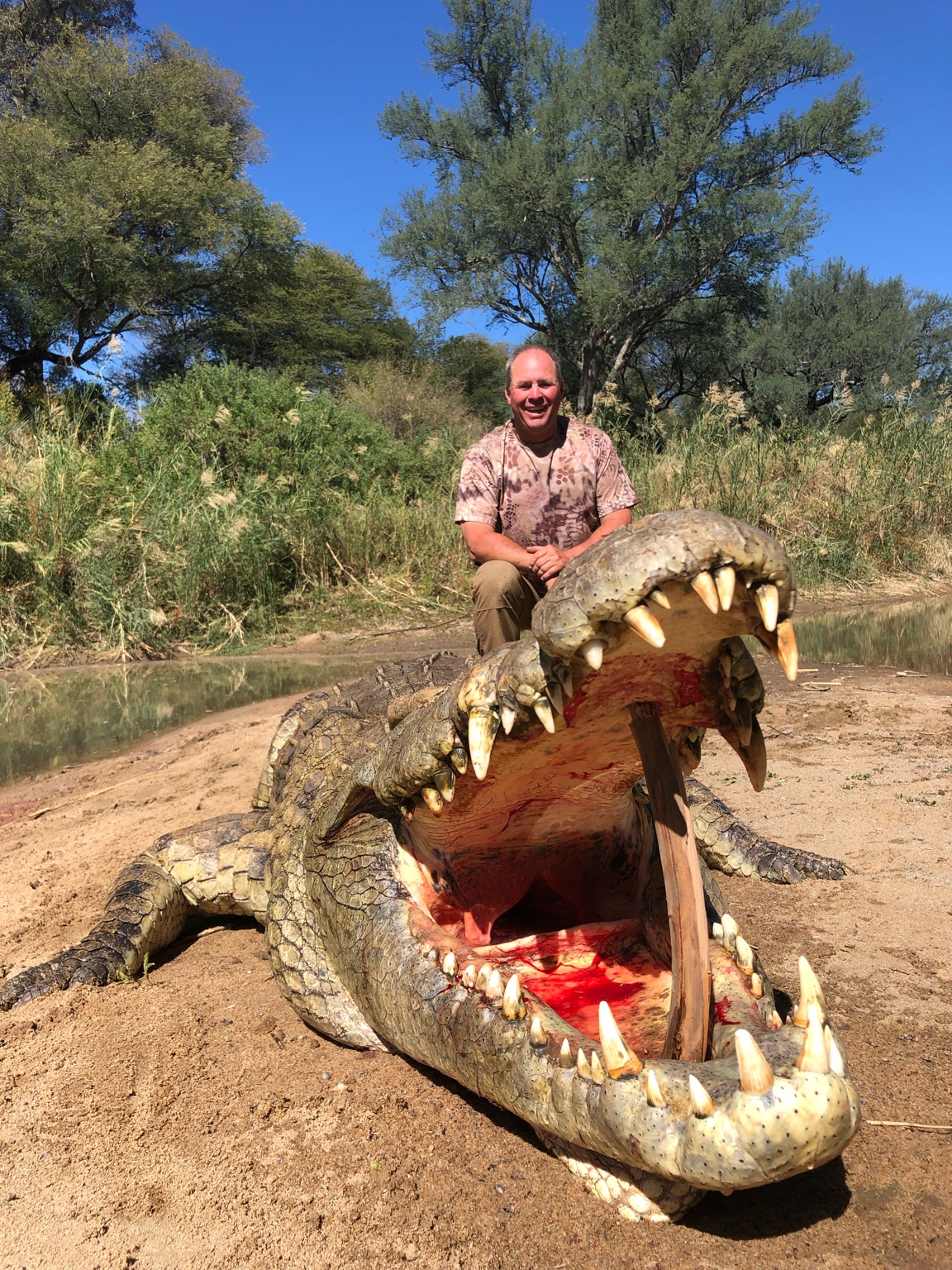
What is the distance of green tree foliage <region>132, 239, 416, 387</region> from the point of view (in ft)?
82.0

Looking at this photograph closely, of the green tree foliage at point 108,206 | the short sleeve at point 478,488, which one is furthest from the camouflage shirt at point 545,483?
the green tree foliage at point 108,206

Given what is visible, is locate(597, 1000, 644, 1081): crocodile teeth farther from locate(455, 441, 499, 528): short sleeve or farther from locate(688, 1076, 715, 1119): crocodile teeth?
locate(455, 441, 499, 528): short sleeve

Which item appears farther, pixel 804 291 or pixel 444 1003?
pixel 804 291

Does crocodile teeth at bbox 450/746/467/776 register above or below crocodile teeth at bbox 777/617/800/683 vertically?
below

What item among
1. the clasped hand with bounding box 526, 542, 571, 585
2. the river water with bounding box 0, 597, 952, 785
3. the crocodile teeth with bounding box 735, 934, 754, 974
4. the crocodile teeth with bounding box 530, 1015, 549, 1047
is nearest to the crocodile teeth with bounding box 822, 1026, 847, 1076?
the crocodile teeth with bounding box 735, 934, 754, 974

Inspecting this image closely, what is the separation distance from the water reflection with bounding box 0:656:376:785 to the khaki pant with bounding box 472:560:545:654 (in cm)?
262

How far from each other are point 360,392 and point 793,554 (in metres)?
12.1

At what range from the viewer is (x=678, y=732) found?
1.80 metres

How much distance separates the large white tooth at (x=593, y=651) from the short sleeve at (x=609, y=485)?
3367 mm

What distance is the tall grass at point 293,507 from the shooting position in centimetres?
881

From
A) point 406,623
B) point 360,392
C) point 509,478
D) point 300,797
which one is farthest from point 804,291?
point 300,797

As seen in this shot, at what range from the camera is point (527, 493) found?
4.74 metres

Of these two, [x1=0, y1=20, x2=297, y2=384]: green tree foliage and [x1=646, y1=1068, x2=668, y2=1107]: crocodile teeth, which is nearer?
[x1=646, y1=1068, x2=668, y2=1107]: crocodile teeth

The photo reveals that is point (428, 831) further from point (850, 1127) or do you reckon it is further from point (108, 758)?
point (108, 758)
